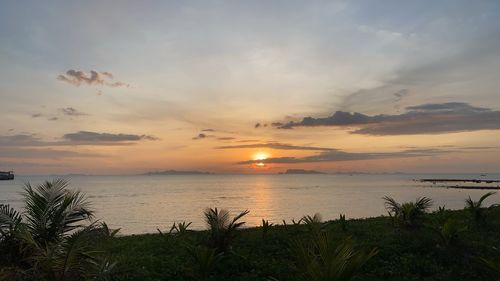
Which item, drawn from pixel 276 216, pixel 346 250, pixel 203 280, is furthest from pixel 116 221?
pixel 346 250

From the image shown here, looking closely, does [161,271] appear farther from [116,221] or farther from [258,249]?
[116,221]

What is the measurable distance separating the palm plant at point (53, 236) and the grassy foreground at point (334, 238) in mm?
2762

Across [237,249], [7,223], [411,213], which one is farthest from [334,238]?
[411,213]

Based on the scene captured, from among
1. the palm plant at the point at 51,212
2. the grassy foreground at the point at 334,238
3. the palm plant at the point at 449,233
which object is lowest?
the grassy foreground at the point at 334,238

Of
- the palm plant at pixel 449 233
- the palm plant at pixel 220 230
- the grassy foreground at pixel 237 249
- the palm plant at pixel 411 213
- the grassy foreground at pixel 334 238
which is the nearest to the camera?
the grassy foreground at pixel 237 249

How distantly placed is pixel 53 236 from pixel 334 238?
22.0 feet

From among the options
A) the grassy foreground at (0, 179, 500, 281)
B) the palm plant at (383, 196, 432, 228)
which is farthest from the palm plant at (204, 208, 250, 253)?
the palm plant at (383, 196, 432, 228)

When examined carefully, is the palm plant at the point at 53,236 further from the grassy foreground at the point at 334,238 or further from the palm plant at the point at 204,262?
the grassy foreground at the point at 334,238

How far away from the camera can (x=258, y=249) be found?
14430 millimetres

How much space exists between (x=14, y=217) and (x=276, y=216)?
45082 mm

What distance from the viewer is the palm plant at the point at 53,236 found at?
786 cm

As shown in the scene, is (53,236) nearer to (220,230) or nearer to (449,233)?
(220,230)

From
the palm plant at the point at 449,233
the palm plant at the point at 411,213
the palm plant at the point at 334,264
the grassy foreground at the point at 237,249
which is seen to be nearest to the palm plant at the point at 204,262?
the grassy foreground at the point at 237,249

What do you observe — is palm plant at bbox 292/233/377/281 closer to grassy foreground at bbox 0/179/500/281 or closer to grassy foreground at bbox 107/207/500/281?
grassy foreground at bbox 0/179/500/281
